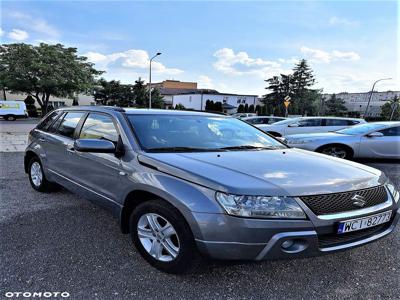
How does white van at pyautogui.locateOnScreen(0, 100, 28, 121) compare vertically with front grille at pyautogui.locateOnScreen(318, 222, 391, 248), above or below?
below

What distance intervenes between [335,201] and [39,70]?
35.2 m

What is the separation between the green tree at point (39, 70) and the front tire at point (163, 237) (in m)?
33.0

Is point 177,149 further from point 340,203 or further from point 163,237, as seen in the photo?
point 340,203

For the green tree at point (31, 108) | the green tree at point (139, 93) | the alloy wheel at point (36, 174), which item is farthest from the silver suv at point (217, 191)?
the green tree at point (139, 93)

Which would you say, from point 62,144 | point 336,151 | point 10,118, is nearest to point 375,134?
point 336,151

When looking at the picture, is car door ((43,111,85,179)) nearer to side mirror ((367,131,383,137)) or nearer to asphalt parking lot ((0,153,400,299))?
asphalt parking lot ((0,153,400,299))

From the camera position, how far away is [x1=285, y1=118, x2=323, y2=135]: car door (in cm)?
1188

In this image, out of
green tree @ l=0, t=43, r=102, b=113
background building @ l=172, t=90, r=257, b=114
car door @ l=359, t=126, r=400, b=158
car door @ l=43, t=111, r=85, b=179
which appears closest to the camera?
car door @ l=43, t=111, r=85, b=179

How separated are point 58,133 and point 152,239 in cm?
247

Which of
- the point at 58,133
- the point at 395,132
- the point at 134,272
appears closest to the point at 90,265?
the point at 134,272

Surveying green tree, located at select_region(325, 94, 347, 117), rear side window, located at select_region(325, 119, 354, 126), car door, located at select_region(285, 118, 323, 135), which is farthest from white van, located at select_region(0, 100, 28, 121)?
green tree, located at select_region(325, 94, 347, 117)

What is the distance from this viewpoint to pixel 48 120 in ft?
16.4

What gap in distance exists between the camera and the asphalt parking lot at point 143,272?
2.50m

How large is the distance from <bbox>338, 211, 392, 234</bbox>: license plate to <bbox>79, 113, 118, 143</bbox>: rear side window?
2272 millimetres
